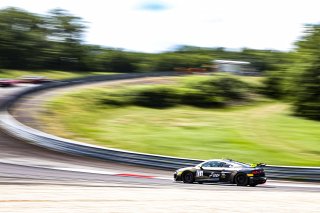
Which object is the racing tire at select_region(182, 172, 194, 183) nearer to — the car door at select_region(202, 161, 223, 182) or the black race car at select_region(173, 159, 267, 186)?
the black race car at select_region(173, 159, 267, 186)

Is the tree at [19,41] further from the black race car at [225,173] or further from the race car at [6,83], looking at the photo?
the black race car at [225,173]

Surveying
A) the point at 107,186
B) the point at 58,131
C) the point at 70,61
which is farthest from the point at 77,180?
the point at 70,61

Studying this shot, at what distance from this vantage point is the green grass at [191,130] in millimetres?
25109

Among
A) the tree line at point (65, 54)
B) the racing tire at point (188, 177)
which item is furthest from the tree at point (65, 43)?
the racing tire at point (188, 177)

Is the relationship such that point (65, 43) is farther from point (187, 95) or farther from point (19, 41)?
point (187, 95)

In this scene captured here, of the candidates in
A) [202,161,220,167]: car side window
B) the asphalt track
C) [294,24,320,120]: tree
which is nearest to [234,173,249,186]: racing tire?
the asphalt track

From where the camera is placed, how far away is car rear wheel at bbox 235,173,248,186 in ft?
55.6

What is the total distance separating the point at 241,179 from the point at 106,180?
436 cm

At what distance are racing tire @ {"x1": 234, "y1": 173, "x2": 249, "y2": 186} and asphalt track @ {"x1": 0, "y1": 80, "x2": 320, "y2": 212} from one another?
380mm

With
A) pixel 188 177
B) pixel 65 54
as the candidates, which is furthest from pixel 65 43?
pixel 188 177

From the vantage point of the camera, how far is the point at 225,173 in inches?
678

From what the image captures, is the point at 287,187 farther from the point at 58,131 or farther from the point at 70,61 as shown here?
the point at 70,61

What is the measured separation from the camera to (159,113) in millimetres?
39688

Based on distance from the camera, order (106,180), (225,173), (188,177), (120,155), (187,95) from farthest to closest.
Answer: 1. (187,95)
2. (120,155)
3. (188,177)
4. (225,173)
5. (106,180)
